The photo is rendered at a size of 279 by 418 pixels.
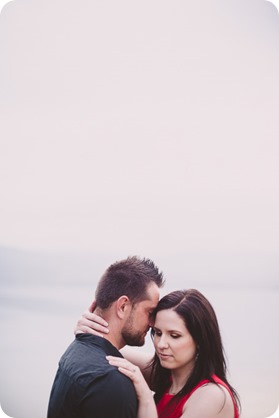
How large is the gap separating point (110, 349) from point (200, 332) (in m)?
0.23

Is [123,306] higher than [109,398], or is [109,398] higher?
[123,306]

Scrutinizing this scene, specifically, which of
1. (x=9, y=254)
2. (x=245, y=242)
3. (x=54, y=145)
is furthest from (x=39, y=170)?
(x=245, y=242)

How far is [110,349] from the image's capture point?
4.86 ft

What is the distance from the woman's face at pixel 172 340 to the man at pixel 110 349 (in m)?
0.04

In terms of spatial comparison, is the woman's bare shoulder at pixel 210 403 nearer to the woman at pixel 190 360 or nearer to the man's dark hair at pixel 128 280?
the woman at pixel 190 360

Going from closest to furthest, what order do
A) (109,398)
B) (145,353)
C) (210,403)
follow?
(109,398)
(210,403)
(145,353)

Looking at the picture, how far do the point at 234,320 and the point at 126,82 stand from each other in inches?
26.8

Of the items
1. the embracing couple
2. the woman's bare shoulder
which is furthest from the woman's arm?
the woman's bare shoulder

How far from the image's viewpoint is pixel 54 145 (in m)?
1.66

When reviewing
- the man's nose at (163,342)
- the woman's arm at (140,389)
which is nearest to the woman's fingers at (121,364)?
the woman's arm at (140,389)

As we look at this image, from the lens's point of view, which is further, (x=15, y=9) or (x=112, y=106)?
(x=15, y=9)

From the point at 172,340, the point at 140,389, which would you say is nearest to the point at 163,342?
the point at 172,340

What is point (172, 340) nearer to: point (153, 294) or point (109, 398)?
point (153, 294)

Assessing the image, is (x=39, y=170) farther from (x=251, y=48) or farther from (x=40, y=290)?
(x=251, y=48)
